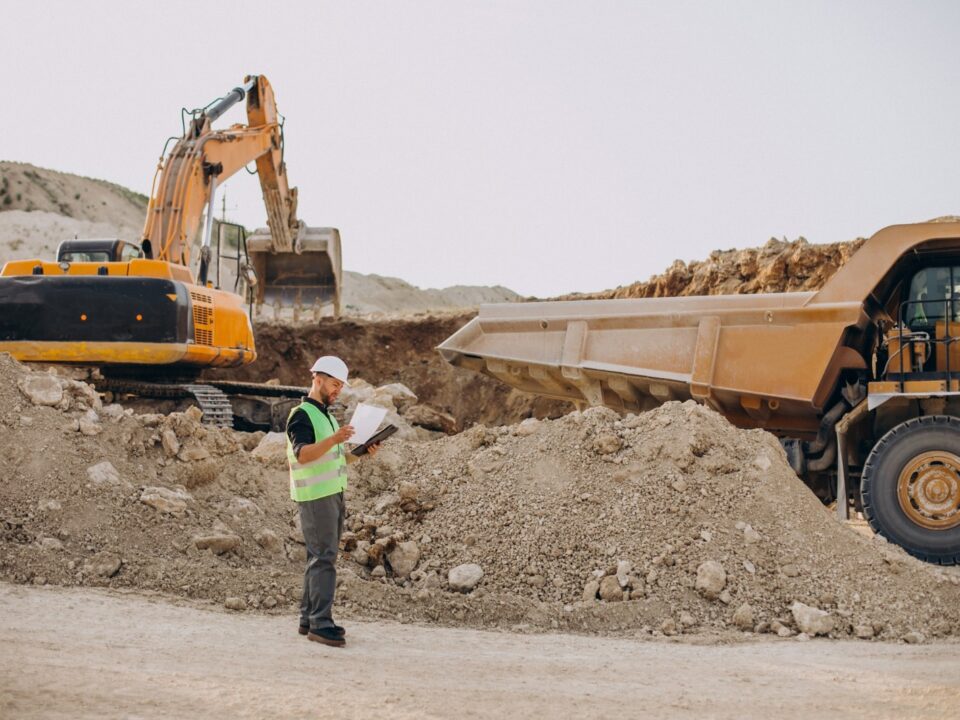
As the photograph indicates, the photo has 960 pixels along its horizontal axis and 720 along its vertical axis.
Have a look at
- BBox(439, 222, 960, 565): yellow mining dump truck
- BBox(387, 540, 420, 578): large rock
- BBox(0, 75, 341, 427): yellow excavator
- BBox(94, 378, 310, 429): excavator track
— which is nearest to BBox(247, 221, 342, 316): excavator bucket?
BBox(0, 75, 341, 427): yellow excavator

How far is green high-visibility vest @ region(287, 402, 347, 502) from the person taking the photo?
206 inches

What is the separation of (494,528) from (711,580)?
1584mm

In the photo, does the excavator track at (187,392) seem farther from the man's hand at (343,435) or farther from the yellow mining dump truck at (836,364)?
the man's hand at (343,435)

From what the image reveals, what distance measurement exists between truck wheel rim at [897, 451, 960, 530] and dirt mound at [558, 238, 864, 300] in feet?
24.3

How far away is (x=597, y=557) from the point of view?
22.9 ft

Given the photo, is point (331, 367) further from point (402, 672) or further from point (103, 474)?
point (103, 474)

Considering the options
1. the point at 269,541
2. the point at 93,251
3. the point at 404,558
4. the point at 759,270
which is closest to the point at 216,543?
the point at 269,541

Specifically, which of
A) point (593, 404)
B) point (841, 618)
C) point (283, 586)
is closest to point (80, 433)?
point (283, 586)

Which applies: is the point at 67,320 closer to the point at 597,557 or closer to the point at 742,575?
the point at 597,557

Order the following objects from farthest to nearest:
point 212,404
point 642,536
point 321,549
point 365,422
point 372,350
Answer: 1. point 372,350
2. point 212,404
3. point 642,536
4. point 365,422
5. point 321,549

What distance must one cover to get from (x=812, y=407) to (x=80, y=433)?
18.8 feet

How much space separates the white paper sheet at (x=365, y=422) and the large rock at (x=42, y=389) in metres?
3.29

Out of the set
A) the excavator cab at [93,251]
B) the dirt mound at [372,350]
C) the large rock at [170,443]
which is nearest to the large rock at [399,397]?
the dirt mound at [372,350]

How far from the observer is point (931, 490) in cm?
781
